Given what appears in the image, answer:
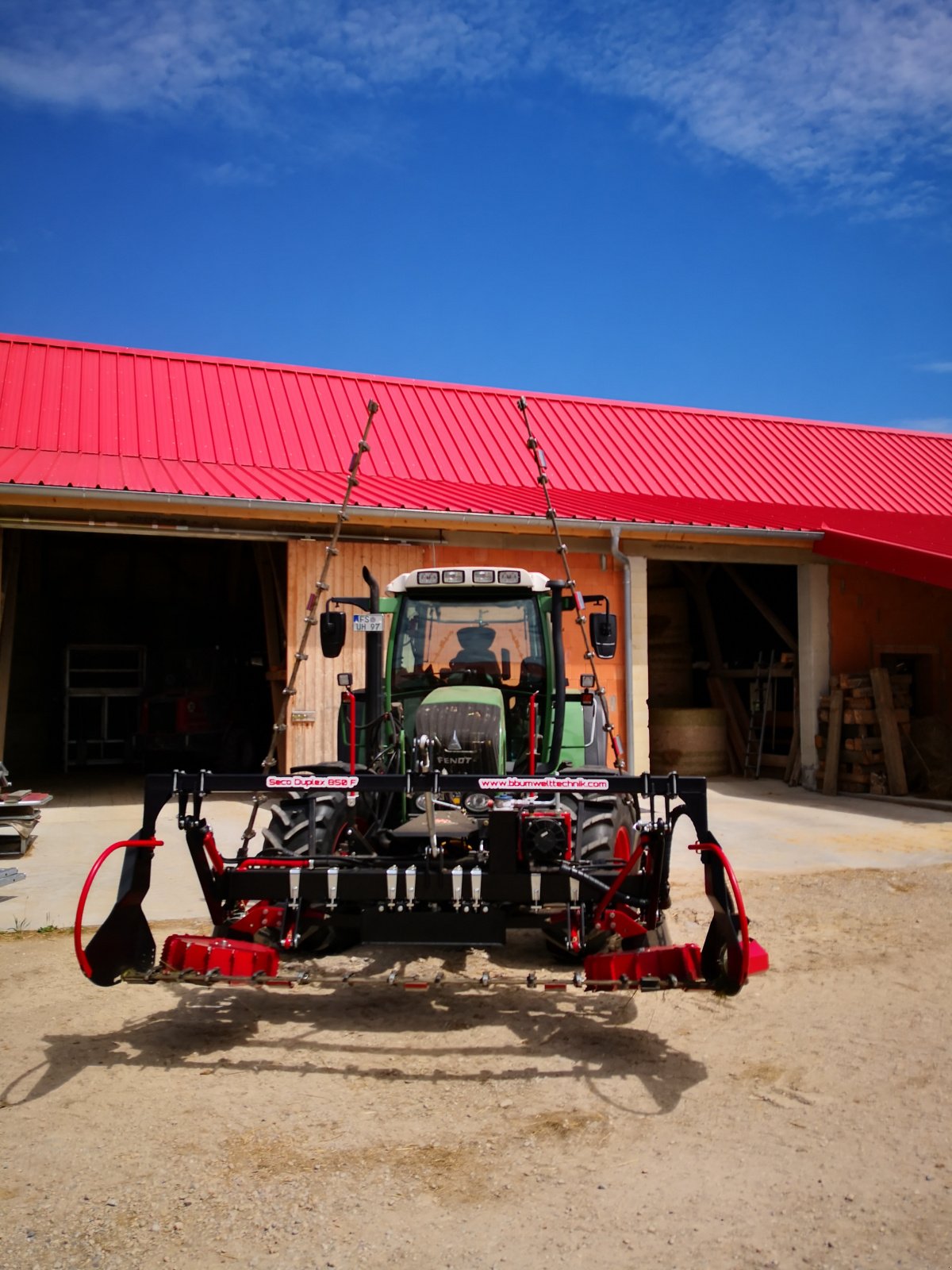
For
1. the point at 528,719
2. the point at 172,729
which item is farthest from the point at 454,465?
the point at 528,719

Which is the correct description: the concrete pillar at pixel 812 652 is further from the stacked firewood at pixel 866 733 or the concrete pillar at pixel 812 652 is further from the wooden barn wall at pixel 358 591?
the wooden barn wall at pixel 358 591

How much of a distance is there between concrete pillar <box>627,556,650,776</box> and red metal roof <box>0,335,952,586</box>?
0.81 meters

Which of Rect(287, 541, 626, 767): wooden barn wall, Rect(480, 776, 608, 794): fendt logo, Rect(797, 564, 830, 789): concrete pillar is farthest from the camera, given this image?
Rect(797, 564, 830, 789): concrete pillar

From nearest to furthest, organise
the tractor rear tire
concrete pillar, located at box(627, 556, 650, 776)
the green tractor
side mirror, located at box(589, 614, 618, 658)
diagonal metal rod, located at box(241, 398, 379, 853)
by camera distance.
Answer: the green tractor → the tractor rear tire → diagonal metal rod, located at box(241, 398, 379, 853) → side mirror, located at box(589, 614, 618, 658) → concrete pillar, located at box(627, 556, 650, 776)

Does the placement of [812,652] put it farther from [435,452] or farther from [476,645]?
[476,645]

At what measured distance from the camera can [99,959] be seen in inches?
174

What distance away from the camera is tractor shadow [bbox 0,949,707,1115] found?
4320 mm

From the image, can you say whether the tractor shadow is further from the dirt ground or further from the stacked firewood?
the stacked firewood

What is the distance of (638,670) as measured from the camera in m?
13.0

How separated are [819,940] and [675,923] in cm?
89

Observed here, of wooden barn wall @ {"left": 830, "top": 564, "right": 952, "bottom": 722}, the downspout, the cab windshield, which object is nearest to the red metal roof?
the downspout

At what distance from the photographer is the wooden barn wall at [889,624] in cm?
1406

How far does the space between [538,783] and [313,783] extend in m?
0.99

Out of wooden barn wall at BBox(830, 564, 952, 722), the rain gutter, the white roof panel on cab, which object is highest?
the rain gutter
